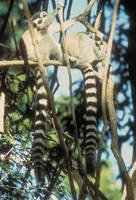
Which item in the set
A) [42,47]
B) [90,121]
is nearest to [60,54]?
[42,47]

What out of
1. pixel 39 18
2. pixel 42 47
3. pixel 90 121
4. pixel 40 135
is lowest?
pixel 40 135

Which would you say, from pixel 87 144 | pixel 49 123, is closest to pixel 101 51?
pixel 49 123

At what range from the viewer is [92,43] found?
13.8 ft

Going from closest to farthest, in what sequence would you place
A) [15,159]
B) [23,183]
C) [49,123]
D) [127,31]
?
[23,183] < [15,159] < [49,123] < [127,31]

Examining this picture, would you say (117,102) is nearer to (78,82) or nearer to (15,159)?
(78,82)

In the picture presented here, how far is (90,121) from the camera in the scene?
11.0 ft

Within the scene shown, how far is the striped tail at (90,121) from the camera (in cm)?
271

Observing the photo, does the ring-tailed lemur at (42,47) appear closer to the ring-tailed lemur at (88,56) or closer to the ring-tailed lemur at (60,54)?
the ring-tailed lemur at (60,54)

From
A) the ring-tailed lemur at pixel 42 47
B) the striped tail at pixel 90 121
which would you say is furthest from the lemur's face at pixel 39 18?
the striped tail at pixel 90 121

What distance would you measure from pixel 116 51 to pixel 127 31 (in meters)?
0.42

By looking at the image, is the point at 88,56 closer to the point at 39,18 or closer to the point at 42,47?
the point at 42,47

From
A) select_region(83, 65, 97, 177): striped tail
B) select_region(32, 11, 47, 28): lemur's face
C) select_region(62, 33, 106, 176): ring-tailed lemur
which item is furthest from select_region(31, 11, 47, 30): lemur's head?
select_region(83, 65, 97, 177): striped tail

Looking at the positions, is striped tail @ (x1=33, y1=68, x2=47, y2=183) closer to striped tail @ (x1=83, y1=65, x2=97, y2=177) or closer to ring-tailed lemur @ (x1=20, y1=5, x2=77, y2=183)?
ring-tailed lemur @ (x1=20, y1=5, x2=77, y2=183)

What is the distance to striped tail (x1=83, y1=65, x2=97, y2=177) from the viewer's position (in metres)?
2.71
